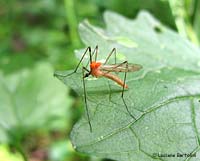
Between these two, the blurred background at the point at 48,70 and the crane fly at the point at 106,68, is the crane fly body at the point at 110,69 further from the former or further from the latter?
the blurred background at the point at 48,70

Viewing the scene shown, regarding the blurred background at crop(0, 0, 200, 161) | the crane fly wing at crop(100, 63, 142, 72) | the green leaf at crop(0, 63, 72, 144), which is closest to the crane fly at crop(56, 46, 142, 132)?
the crane fly wing at crop(100, 63, 142, 72)

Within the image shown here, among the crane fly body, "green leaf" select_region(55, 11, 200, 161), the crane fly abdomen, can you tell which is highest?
the crane fly body

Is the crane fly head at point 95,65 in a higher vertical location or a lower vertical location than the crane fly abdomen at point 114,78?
higher

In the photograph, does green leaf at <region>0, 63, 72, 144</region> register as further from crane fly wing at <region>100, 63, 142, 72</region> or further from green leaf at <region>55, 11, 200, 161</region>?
crane fly wing at <region>100, 63, 142, 72</region>

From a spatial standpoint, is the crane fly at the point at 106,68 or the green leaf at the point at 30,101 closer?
the crane fly at the point at 106,68

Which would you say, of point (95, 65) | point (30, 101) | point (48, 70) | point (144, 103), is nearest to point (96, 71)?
point (95, 65)

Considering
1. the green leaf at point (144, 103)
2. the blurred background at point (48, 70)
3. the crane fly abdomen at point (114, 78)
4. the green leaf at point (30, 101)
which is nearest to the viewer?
the green leaf at point (144, 103)

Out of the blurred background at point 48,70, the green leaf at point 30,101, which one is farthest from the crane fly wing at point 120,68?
the green leaf at point 30,101

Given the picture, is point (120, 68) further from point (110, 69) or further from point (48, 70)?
point (48, 70)
